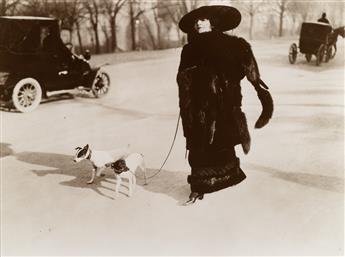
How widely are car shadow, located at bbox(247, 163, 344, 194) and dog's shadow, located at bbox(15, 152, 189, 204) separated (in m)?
0.51

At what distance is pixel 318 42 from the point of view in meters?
3.75

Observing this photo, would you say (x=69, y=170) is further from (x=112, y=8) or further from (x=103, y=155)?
(x=112, y=8)

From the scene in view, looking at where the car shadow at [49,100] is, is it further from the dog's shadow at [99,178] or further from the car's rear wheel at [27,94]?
the dog's shadow at [99,178]

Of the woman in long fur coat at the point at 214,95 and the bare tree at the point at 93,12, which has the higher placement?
the bare tree at the point at 93,12

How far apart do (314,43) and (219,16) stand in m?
0.90

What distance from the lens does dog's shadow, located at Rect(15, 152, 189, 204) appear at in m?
3.64

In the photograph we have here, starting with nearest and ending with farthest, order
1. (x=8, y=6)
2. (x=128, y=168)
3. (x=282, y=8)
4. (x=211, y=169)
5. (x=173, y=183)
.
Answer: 1. (x=211, y=169)
2. (x=128, y=168)
3. (x=173, y=183)
4. (x=282, y=8)
5. (x=8, y=6)

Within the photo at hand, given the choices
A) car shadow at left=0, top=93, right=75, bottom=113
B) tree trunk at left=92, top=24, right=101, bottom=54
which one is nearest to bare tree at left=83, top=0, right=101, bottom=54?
tree trunk at left=92, top=24, right=101, bottom=54

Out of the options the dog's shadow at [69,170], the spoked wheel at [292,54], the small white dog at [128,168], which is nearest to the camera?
the small white dog at [128,168]

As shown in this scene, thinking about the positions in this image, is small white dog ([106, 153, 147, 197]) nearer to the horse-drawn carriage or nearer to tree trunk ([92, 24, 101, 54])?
tree trunk ([92, 24, 101, 54])

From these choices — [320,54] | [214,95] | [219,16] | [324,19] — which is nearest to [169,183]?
[214,95]

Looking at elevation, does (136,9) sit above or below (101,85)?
above

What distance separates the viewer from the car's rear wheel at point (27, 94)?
509cm

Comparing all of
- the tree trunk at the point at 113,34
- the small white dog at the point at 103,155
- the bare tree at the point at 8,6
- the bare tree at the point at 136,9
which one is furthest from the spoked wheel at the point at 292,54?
the bare tree at the point at 8,6
